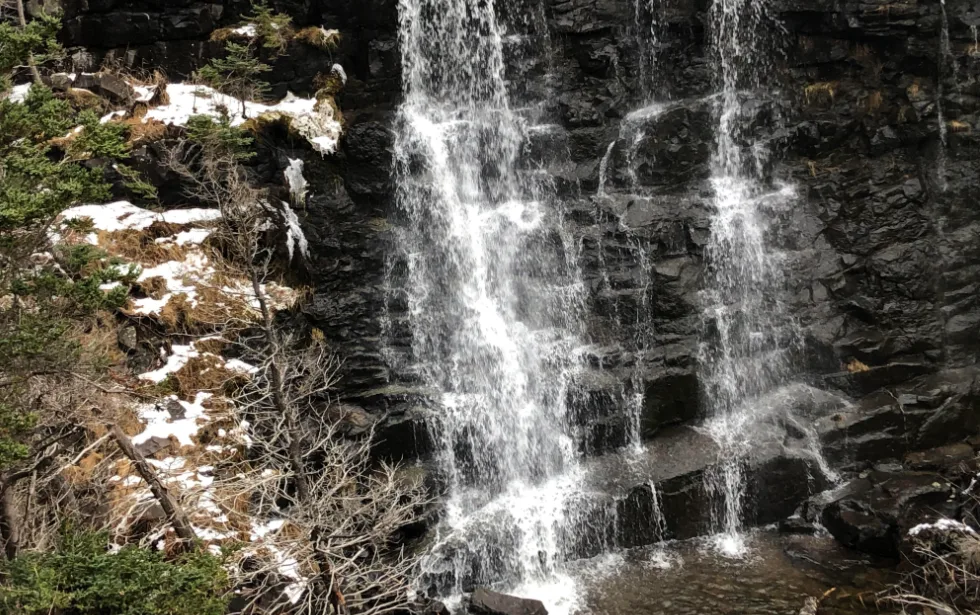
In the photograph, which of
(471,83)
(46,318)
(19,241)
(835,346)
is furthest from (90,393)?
(835,346)

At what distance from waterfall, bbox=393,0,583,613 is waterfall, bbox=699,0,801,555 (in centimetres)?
Result: 357

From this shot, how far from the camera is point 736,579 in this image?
14609 mm

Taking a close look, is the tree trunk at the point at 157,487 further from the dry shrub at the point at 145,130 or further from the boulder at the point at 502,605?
the dry shrub at the point at 145,130

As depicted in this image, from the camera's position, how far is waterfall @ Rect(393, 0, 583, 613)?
1562cm

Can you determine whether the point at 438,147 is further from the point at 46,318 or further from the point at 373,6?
the point at 46,318

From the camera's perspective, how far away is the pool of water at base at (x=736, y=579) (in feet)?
45.2

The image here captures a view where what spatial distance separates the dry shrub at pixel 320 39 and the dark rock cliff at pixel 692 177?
29cm

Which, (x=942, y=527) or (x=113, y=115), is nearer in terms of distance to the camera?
(x=942, y=527)

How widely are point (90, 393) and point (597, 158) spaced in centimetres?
1358

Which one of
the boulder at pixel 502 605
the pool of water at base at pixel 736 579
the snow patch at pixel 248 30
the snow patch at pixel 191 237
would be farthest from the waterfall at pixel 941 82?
the snow patch at pixel 191 237

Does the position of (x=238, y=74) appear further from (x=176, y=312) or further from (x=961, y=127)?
(x=961, y=127)

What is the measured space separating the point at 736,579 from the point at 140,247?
1566 cm

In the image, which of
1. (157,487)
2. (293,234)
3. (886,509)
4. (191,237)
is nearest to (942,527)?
(886,509)

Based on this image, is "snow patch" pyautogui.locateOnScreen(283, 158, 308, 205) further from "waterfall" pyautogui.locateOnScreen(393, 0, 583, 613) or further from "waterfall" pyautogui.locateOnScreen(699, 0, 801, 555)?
"waterfall" pyautogui.locateOnScreen(699, 0, 801, 555)
